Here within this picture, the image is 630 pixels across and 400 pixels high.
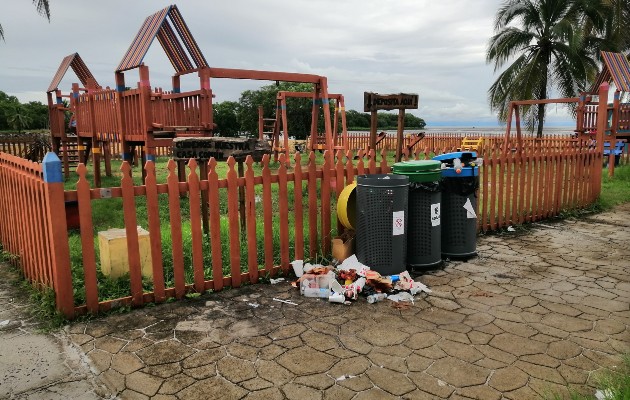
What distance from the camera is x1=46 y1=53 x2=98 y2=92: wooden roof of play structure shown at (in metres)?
15.7

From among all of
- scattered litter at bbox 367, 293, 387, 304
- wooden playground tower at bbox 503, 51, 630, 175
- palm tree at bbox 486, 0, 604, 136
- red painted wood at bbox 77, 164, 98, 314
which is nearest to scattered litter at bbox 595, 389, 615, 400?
scattered litter at bbox 367, 293, 387, 304

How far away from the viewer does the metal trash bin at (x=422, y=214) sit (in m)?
5.37

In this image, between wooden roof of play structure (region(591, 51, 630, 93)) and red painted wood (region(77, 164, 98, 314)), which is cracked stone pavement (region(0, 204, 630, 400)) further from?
wooden roof of play structure (region(591, 51, 630, 93))

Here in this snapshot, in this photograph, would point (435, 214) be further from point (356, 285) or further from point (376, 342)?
point (376, 342)

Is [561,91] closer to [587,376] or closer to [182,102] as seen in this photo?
[182,102]

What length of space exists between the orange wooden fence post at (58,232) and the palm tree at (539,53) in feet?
81.6

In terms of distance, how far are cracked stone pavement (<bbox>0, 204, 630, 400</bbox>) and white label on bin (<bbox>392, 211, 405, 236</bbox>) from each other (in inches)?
22.9

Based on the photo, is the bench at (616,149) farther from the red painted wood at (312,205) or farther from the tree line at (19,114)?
the tree line at (19,114)

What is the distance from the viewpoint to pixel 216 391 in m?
3.00

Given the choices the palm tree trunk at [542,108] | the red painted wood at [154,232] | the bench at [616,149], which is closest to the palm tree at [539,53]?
the palm tree trunk at [542,108]

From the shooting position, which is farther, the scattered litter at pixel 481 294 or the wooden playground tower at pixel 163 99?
the wooden playground tower at pixel 163 99

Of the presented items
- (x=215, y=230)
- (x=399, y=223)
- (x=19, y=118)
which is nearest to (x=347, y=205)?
(x=399, y=223)

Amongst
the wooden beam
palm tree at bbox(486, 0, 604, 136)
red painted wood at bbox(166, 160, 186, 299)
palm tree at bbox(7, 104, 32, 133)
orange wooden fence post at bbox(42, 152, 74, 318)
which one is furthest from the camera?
palm tree at bbox(7, 104, 32, 133)

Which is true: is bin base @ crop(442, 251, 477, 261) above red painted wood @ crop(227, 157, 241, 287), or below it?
below
